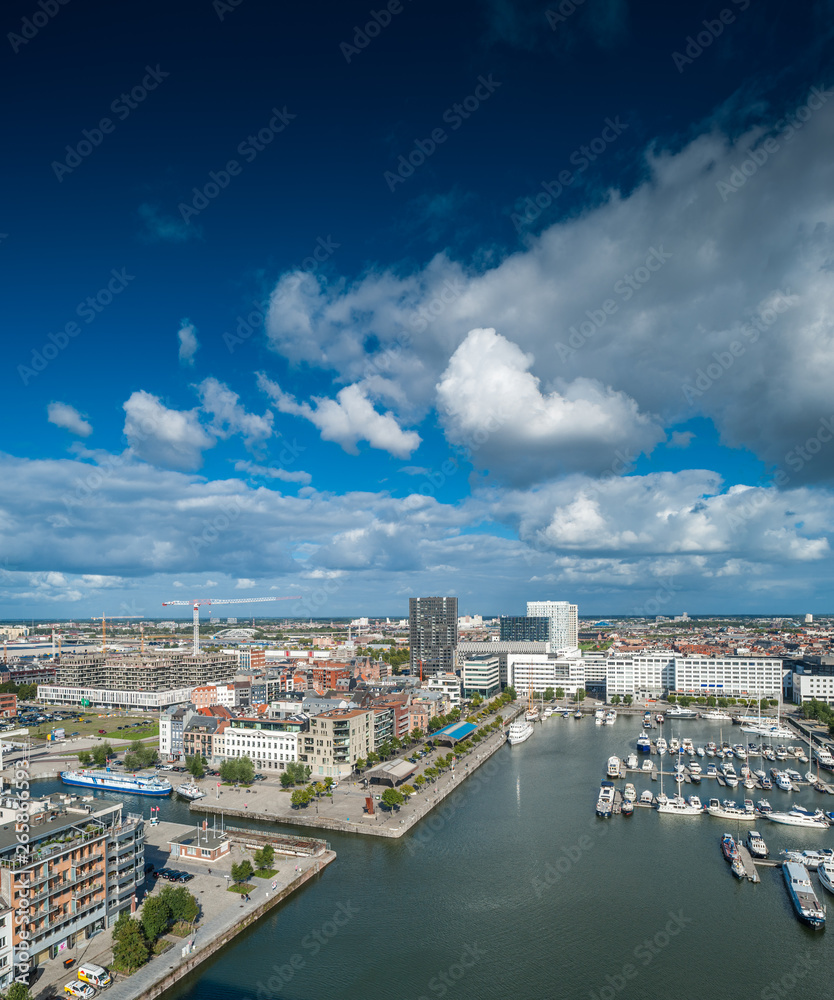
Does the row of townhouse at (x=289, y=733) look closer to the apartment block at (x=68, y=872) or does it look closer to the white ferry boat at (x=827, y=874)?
the apartment block at (x=68, y=872)

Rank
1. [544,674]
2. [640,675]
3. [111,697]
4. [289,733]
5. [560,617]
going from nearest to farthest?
1. [289,733]
2. [111,697]
3. [640,675]
4. [544,674]
5. [560,617]

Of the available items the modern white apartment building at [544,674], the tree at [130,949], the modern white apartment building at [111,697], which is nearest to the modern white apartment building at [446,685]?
the modern white apartment building at [544,674]

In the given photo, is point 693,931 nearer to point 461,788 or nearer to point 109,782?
point 461,788

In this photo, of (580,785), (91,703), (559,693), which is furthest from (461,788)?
(91,703)

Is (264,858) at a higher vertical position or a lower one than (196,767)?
higher

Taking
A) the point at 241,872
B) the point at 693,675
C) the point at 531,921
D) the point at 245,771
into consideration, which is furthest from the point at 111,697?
the point at 693,675

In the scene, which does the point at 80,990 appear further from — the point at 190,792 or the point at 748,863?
the point at 748,863

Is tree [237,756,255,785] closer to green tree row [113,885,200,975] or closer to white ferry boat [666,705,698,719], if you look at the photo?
green tree row [113,885,200,975]
